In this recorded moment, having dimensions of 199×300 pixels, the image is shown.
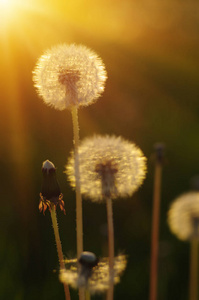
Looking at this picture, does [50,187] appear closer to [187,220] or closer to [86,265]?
[86,265]

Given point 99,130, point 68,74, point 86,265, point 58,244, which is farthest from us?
point 99,130

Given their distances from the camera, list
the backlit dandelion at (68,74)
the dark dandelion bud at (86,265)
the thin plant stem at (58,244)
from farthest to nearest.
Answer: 1. the backlit dandelion at (68,74)
2. the thin plant stem at (58,244)
3. the dark dandelion bud at (86,265)

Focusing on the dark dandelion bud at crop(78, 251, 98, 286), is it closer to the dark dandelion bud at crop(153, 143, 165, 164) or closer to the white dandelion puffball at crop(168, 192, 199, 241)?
the white dandelion puffball at crop(168, 192, 199, 241)

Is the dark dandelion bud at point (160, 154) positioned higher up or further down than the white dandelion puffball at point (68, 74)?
further down

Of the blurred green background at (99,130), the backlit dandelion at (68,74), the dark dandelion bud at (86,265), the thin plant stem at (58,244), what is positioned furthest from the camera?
the blurred green background at (99,130)

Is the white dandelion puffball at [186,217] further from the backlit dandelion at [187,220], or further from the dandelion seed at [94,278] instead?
the dandelion seed at [94,278]

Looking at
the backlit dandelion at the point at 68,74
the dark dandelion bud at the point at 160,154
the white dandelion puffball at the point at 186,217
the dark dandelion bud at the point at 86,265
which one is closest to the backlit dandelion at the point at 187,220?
the white dandelion puffball at the point at 186,217

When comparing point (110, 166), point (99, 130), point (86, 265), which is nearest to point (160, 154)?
point (110, 166)

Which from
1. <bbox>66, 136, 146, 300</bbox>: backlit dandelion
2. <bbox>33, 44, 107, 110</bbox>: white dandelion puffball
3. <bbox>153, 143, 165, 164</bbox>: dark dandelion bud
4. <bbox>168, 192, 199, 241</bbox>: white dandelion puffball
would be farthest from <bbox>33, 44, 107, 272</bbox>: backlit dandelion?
<bbox>168, 192, 199, 241</bbox>: white dandelion puffball
